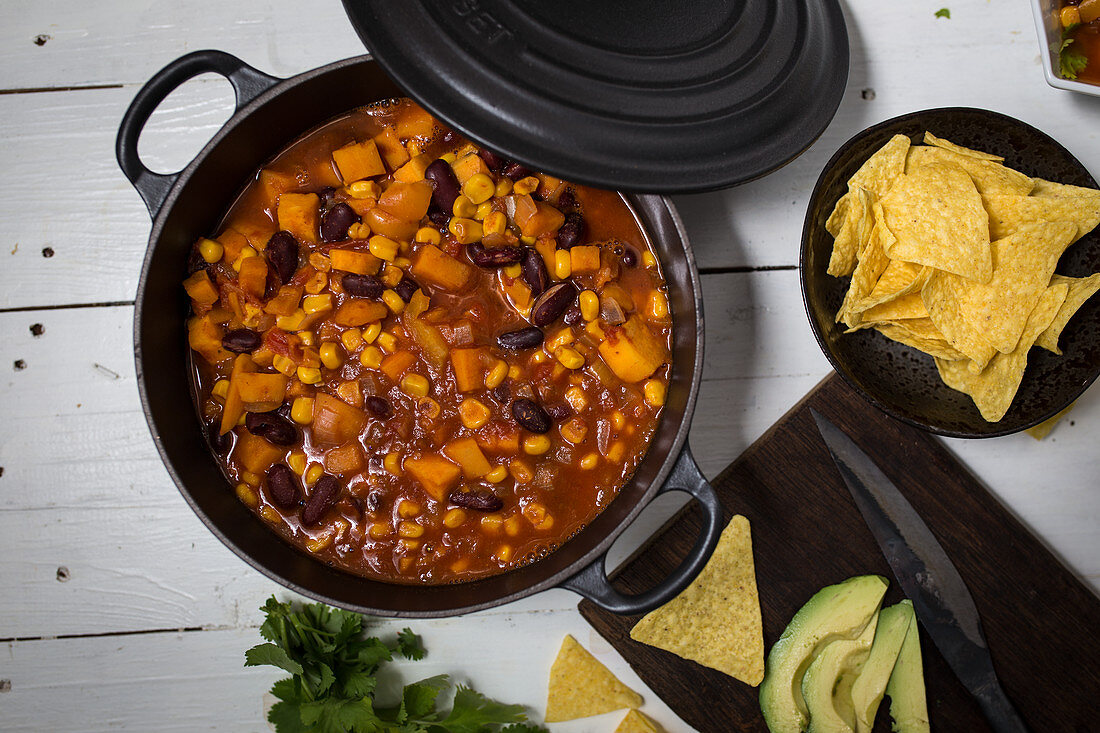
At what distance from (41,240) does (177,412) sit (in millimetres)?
947

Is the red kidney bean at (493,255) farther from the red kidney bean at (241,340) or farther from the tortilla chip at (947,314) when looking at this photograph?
the tortilla chip at (947,314)

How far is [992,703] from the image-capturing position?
99.1 inches

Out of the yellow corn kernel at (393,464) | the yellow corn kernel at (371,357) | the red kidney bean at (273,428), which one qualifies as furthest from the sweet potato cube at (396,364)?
the red kidney bean at (273,428)

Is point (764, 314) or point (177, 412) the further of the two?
point (764, 314)

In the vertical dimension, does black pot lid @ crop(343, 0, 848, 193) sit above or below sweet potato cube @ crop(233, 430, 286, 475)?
above

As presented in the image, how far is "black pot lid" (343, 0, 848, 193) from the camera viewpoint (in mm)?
1740

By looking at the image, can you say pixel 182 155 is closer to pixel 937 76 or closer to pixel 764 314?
pixel 764 314

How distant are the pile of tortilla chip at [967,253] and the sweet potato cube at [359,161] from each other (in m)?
1.52

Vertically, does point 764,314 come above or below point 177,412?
above

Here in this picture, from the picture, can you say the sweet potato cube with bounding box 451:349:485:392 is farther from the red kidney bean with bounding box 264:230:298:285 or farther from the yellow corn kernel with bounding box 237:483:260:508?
the yellow corn kernel with bounding box 237:483:260:508

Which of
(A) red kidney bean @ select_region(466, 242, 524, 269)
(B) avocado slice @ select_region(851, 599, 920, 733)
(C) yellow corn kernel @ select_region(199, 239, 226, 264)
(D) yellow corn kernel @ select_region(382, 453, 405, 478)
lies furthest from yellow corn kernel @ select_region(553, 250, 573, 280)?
(B) avocado slice @ select_region(851, 599, 920, 733)

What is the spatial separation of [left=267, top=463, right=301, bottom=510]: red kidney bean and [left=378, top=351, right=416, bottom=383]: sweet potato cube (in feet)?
1.49

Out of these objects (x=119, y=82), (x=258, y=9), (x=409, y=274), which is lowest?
(x=409, y=274)

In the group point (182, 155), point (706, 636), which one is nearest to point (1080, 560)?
point (706, 636)
